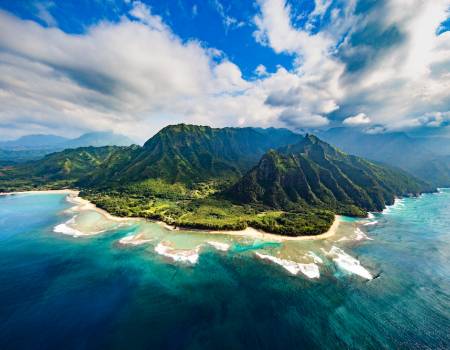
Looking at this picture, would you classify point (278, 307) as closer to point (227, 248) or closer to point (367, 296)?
point (367, 296)

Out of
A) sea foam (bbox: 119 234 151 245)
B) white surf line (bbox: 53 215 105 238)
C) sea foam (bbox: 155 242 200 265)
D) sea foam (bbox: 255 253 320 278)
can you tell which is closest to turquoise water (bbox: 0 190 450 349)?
sea foam (bbox: 255 253 320 278)

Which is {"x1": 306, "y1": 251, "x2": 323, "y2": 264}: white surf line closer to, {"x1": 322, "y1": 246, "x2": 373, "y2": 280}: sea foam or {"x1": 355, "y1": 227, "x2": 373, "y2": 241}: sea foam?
{"x1": 322, "y1": 246, "x2": 373, "y2": 280}: sea foam

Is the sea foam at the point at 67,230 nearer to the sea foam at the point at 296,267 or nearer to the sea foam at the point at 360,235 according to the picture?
the sea foam at the point at 296,267

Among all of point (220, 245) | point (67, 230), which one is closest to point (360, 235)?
point (220, 245)

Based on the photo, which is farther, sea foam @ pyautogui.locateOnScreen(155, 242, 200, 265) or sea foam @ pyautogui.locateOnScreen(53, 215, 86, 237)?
sea foam @ pyautogui.locateOnScreen(53, 215, 86, 237)

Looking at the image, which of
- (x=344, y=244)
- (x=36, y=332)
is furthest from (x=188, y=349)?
(x=344, y=244)

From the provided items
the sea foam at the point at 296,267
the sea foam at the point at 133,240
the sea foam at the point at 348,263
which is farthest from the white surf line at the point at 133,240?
the sea foam at the point at 348,263

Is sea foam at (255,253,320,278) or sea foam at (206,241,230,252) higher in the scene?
sea foam at (206,241,230,252)

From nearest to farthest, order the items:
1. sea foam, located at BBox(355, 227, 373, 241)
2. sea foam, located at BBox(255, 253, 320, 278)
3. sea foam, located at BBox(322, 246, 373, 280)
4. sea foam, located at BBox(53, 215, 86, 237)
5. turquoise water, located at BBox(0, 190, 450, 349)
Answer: turquoise water, located at BBox(0, 190, 450, 349) → sea foam, located at BBox(255, 253, 320, 278) → sea foam, located at BBox(322, 246, 373, 280) → sea foam, located at BBox(53, 215, 86, 237) → sea foam, located at BBox(355, 227, 373, 241)
